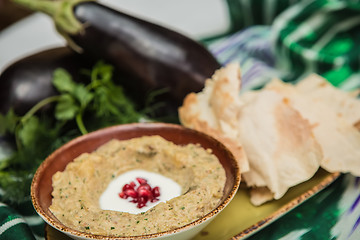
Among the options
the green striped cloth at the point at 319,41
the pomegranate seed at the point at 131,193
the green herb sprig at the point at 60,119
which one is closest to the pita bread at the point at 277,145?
the pomegranate seed at the point at 131,193

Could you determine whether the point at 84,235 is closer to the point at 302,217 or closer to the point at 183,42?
the point at 302,217

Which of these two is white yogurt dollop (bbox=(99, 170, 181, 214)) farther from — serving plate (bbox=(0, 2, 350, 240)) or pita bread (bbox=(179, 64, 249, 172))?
pita bread (bbox=(179, 64, 249, 172))

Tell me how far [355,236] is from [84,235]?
47.3 inches

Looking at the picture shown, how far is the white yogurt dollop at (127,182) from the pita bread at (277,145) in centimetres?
44

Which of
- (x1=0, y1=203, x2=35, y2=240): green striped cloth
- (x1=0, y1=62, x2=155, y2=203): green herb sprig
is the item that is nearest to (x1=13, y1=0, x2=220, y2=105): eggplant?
(x1=0, y1=62, x2=155, y2=203): green herb sprig

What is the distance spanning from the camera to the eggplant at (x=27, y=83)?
2840 millimetres

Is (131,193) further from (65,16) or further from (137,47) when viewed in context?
(65,16)

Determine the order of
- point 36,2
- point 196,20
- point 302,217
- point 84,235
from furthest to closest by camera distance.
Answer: point 196,20 < point 36,2 < point 302,217 < point 84,235

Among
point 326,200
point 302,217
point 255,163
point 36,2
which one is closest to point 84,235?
point 255,163

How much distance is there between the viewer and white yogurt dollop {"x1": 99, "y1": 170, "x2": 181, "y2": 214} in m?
1.91

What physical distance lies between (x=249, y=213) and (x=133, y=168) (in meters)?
0.62

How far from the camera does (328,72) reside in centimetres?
353

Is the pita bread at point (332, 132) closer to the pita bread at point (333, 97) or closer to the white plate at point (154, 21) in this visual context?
the pita bread at point (333, 97)

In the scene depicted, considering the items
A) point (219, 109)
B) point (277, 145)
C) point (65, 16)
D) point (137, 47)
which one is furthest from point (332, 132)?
point (65, 16)
